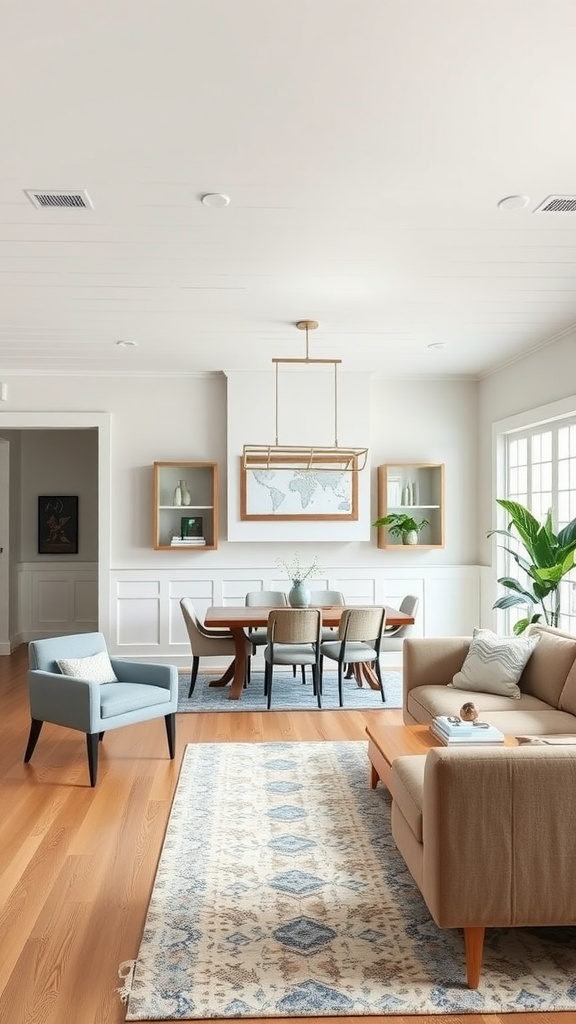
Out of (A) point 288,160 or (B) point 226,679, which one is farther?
(B) point 226,679

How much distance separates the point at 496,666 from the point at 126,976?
2.70 meters

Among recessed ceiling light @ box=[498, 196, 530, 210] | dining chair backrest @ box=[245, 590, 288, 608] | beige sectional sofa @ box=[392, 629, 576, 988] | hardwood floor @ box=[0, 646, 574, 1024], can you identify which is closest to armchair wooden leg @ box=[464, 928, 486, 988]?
beige sectional sofa @ box=[392, 629, 576, 988]

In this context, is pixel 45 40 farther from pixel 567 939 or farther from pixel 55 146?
pixel 567 939

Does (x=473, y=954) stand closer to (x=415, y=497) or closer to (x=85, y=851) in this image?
(x=85, y=851)

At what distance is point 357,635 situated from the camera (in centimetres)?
598

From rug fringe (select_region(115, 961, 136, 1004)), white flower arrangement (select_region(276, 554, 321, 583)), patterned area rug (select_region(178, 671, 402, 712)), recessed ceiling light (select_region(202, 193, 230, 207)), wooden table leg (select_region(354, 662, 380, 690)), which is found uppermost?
recessed ceiling light (select_region(202, 193, 230, 207))

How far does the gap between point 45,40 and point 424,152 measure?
1.45 meters

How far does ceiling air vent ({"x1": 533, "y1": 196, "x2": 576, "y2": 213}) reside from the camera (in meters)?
3.44

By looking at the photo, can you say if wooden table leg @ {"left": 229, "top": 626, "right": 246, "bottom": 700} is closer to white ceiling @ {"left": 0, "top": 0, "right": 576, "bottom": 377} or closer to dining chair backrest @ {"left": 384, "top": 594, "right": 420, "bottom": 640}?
dining chair backrest @ {"left": 384, "top": 594, "right": 420, "bottom": 640}

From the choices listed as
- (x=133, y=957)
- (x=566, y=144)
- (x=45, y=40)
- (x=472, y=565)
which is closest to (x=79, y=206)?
(x=45, y=40)

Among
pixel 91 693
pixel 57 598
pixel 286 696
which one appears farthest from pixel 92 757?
pixel 57 598

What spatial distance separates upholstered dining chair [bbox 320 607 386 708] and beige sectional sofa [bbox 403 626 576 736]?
109 cm

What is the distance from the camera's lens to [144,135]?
113 inches

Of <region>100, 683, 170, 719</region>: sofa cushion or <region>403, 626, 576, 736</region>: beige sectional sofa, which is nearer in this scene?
<region>403, 626, 576, 736</region>: beige sectional sofa
